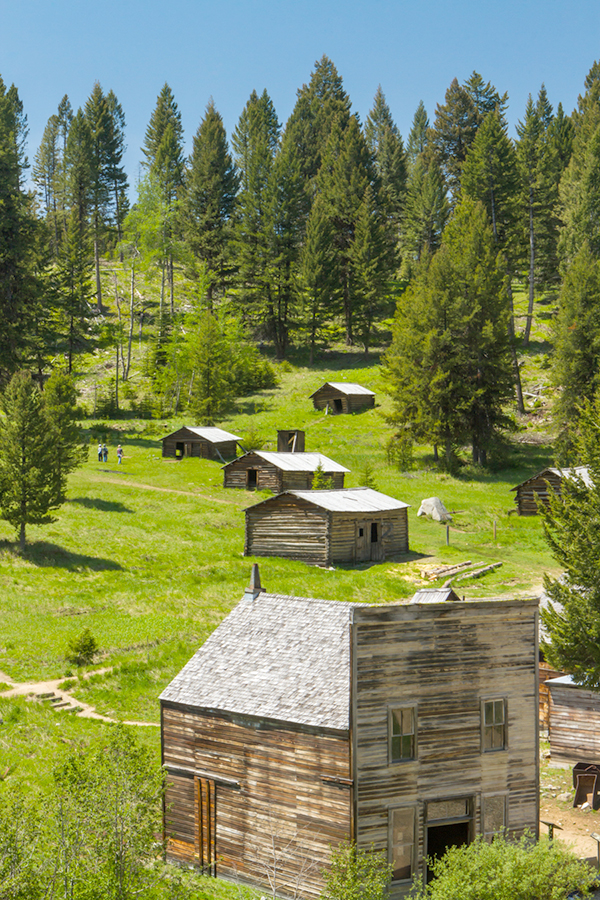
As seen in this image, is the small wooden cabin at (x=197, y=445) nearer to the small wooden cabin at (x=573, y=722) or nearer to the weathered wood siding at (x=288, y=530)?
the weathered wood siding at (x=288, y=530)

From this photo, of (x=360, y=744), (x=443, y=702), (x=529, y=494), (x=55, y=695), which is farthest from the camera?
(x=529, y=494)

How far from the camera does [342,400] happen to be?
73.8 metres

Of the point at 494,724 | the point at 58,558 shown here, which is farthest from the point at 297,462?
the point at 494,724

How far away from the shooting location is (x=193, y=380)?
240 feet

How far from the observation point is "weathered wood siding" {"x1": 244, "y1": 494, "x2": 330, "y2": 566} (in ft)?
137

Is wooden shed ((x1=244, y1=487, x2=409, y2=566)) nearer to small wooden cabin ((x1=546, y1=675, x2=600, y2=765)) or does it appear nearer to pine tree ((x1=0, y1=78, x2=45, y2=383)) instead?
small wooden cabin ((x1=546, y1=675, x2=600, y2=765))

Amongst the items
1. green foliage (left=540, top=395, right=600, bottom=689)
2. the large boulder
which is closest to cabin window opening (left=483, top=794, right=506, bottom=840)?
green foliage (left=540, top=395, right=600, bottom=689)

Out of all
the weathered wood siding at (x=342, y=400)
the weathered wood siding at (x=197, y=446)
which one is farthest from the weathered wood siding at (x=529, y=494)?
the weathered wood siding at (x=342, y=400)

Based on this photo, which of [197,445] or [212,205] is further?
[212,205]

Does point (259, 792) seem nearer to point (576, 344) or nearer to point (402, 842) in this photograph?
point (402, 842)

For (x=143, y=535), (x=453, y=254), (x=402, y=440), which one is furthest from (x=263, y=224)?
(x=143, y=535)

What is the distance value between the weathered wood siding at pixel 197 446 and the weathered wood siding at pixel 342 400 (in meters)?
13.8

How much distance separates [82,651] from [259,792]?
12458mm

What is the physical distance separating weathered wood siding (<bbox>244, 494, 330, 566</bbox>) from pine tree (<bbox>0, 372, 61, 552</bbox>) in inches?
412
